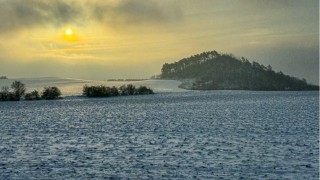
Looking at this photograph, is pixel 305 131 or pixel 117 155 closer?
pixel 117 155

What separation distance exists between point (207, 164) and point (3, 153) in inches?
886

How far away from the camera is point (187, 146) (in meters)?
54.8

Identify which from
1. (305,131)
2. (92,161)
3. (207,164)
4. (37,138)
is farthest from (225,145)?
(37,138)

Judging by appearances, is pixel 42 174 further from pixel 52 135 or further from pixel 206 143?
pixel 52 135

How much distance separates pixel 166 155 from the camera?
47750 millimetres

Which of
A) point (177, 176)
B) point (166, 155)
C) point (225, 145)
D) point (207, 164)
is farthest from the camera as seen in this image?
point (225, 145)

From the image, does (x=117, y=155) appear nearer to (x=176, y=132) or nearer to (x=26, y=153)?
(x=26, y=153)

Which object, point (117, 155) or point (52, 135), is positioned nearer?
point (117, 155)

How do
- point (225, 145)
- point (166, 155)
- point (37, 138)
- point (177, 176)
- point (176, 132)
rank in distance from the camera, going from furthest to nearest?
1. point (176, 132)
2. point (37, 138)
3. point (225, 145)
4. point (166, 155)
5. point (177, 176)

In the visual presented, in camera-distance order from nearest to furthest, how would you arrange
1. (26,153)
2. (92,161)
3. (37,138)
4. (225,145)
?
(92,161)
(26,153)
(225,145)
(37,138)

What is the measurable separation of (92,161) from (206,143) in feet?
56.1

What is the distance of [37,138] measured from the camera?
68.4 meters

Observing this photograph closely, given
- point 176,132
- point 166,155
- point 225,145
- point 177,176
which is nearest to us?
point 177,176

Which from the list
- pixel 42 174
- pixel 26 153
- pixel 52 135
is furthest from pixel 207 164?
pixel 52 135
